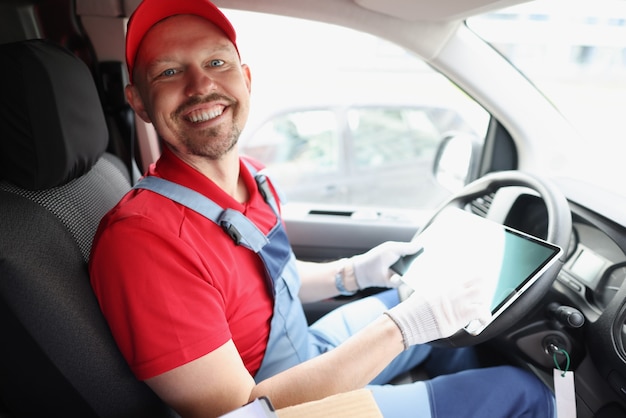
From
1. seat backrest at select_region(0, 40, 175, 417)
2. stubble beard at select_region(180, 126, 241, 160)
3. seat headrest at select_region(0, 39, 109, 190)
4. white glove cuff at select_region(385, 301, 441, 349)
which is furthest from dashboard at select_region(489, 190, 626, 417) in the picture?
seat headrest at select_region(0, 39, 109, 190)

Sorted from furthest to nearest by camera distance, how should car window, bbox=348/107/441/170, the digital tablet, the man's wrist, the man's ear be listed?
car window, bbox=348/107/441/170, the man's wrist, the man's ear, the digital tablet

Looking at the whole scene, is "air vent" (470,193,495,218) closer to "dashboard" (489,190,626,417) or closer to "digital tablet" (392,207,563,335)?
"dashboard" (489,190,626,417)

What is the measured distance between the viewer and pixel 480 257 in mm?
1157

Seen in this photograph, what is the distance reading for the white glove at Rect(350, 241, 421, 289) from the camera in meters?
1.38

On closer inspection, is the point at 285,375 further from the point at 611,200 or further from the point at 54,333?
the point at 611,200

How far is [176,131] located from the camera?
3.98 feet

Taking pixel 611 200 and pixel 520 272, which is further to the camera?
pixel 611 200

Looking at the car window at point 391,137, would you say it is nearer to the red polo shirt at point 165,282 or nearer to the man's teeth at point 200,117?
the man's teeth at point 200,117

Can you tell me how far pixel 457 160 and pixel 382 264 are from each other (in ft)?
2.53

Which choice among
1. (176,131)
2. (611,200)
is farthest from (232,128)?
(611,200)

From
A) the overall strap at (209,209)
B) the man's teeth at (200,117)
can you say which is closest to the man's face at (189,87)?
the man's teeth at (200,117)

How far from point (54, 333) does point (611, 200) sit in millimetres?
1397

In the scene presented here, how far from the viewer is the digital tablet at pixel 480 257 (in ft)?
3.48

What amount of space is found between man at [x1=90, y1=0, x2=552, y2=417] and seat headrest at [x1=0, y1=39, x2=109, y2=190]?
161 mm
